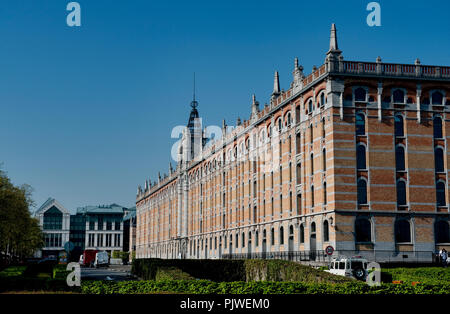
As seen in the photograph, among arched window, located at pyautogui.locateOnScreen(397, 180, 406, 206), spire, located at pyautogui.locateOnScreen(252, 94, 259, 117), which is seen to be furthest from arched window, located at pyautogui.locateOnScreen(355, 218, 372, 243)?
spire, located at pyautogui.locateOnScreen(252, 94, 259, 117)

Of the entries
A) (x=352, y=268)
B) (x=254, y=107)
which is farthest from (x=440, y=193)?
(x=254, y=107)

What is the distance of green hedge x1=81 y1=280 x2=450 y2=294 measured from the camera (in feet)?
62.3

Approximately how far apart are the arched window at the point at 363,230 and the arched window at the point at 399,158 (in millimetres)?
5857

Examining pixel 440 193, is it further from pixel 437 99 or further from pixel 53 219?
pixel 53 219

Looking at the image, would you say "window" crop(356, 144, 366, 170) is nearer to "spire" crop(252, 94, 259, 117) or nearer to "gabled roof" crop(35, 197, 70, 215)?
"spire" crop(252, 94, 259, 117)

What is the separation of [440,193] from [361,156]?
27.0 feet

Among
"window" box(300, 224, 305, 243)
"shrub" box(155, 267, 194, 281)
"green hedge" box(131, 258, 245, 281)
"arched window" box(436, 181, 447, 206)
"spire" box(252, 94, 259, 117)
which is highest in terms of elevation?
"spire" box(252, 94, 259, 117)

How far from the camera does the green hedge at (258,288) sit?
62.3ft

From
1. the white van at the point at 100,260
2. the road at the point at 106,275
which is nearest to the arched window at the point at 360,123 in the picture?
the road at the point at 106,275

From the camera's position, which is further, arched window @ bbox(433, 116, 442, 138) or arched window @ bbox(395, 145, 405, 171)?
arched window @ bbox(433, 116, 442, 138)

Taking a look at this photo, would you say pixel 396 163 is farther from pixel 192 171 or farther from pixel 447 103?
pixel 192 171

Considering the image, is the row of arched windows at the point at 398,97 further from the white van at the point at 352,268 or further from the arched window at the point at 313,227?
the white van at the point at 352,268

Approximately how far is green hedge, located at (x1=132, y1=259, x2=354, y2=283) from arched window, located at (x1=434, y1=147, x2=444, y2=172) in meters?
20.3
